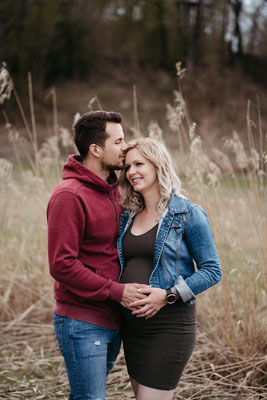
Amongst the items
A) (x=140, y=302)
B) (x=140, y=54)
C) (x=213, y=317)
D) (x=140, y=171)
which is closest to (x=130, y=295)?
(x=140, y=302)

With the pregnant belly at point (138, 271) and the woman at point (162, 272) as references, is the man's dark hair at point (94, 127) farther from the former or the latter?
the pregnant belly at point (138, 271)

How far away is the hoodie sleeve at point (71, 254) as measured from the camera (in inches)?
69.9

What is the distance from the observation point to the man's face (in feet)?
6.46

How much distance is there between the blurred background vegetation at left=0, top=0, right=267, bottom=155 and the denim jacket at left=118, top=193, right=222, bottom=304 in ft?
39.3

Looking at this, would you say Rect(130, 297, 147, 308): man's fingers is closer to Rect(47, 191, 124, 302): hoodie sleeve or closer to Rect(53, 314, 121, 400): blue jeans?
Rect(47, 191, 124, 302): hoodie sleeve

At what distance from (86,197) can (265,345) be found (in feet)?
5.21

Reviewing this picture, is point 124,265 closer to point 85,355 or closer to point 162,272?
point 162,272

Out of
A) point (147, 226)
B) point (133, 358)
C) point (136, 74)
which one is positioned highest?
point (136, 74)

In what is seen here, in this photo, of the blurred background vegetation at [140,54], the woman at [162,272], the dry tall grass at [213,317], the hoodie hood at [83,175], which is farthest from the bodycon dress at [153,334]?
the blurred background vegetation at [140,54]

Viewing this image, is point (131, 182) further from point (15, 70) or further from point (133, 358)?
point (15, 70)

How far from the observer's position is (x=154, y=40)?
16578 mm

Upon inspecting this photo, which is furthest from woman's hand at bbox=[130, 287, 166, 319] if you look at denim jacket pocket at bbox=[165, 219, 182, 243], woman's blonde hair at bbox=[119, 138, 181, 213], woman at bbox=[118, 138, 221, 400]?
woman's blonde hair at bbox=[119, 138, 181, 213]

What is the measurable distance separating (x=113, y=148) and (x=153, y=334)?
81 cm

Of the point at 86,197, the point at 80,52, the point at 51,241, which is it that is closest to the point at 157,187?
the point at 86,197
